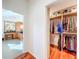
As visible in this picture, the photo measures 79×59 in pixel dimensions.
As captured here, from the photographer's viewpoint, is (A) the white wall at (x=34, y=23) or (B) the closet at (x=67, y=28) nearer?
(B) the closet at (x=67, y=28)

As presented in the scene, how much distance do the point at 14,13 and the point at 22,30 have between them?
0.58 meters

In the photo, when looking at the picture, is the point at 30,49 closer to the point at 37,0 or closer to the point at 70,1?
the point at 37,0

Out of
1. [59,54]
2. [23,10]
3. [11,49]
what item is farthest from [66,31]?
[11,49]

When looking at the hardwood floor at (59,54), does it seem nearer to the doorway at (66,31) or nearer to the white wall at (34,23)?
the doorway at (66,31)

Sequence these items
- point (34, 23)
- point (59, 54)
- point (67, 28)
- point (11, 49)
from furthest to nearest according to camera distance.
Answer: point (11, 49)
point (34, 23)
point (59, 54)
point (67, 28)

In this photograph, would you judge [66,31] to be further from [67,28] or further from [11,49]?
[11,49]

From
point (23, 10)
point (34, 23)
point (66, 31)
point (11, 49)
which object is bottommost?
point (11, 49)

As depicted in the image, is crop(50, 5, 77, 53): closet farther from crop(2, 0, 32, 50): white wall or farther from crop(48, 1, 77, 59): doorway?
crop(2, 0, 32, 50): white wall

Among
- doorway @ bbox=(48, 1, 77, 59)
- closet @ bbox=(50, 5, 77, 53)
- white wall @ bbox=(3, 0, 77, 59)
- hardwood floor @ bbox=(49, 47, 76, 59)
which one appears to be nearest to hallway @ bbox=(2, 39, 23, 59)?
white wall @ bbox=(3, 0, 77, 59)

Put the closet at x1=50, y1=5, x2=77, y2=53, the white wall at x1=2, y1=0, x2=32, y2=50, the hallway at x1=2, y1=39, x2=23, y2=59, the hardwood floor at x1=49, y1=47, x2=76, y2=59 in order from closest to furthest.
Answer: the closet at x1=50, y1=5, x2=77, y2=53
the hardwood floor at x1=49, y1=47, x2=76, y2=59
the hallway at x1=2, y1=39, x2=23, y2=59
the white wall at x1=2, y1=0, x2=32, y2=50

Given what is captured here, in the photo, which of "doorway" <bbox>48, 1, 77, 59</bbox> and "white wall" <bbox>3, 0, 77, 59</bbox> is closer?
"doorway" <bbox>48, 1, 77, 59</bbox>

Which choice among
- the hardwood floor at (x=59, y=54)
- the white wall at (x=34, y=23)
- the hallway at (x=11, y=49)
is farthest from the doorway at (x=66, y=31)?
the hallway at (x=11, y=49)

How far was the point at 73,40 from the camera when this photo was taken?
7.41 ft

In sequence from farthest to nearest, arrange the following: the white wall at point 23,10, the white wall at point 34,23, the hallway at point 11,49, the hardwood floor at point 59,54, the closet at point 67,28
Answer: the white wall at point 23,10 < the hallway at point 11,49 < the white wall at point 34,23 < the hardwood floor at point 59,54 < the closet at point 67,28
